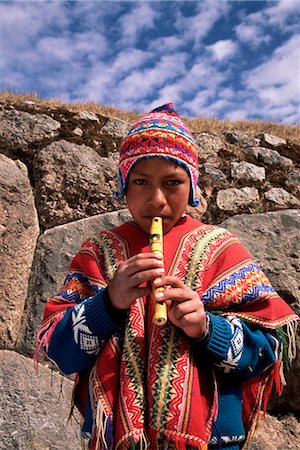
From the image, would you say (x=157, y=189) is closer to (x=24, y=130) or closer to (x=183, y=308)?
(x=183, y=308)

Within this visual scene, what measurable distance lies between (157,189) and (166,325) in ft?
1.28

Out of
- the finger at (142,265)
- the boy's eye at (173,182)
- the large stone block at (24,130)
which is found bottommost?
the finger at (142,265)

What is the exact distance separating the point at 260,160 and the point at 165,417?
3128 mm

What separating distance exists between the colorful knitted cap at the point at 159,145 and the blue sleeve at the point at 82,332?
1.32 ft

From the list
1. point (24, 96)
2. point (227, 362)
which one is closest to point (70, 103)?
point (24, 96)

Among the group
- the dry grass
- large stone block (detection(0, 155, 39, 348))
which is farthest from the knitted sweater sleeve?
the dry grass

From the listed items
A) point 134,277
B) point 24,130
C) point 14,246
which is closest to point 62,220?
point 14,246

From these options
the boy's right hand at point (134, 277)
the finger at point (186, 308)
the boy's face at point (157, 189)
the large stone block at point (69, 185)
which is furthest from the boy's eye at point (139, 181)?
the large stone block at point (69, 185)

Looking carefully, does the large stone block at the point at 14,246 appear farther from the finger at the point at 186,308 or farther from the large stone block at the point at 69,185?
the finger at the point at 186,308

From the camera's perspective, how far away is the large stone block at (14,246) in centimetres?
283

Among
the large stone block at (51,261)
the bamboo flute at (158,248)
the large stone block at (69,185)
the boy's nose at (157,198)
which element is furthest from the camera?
the large stone block at (69,185)

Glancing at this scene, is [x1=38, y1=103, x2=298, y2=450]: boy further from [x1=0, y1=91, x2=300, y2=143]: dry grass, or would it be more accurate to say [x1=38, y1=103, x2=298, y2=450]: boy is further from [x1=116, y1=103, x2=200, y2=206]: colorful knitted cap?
[x1=0, y1=91, x2=300, y2=143]: dry grass

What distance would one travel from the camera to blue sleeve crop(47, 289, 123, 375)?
4.37 ft

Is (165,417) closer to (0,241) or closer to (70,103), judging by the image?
(0,241)
